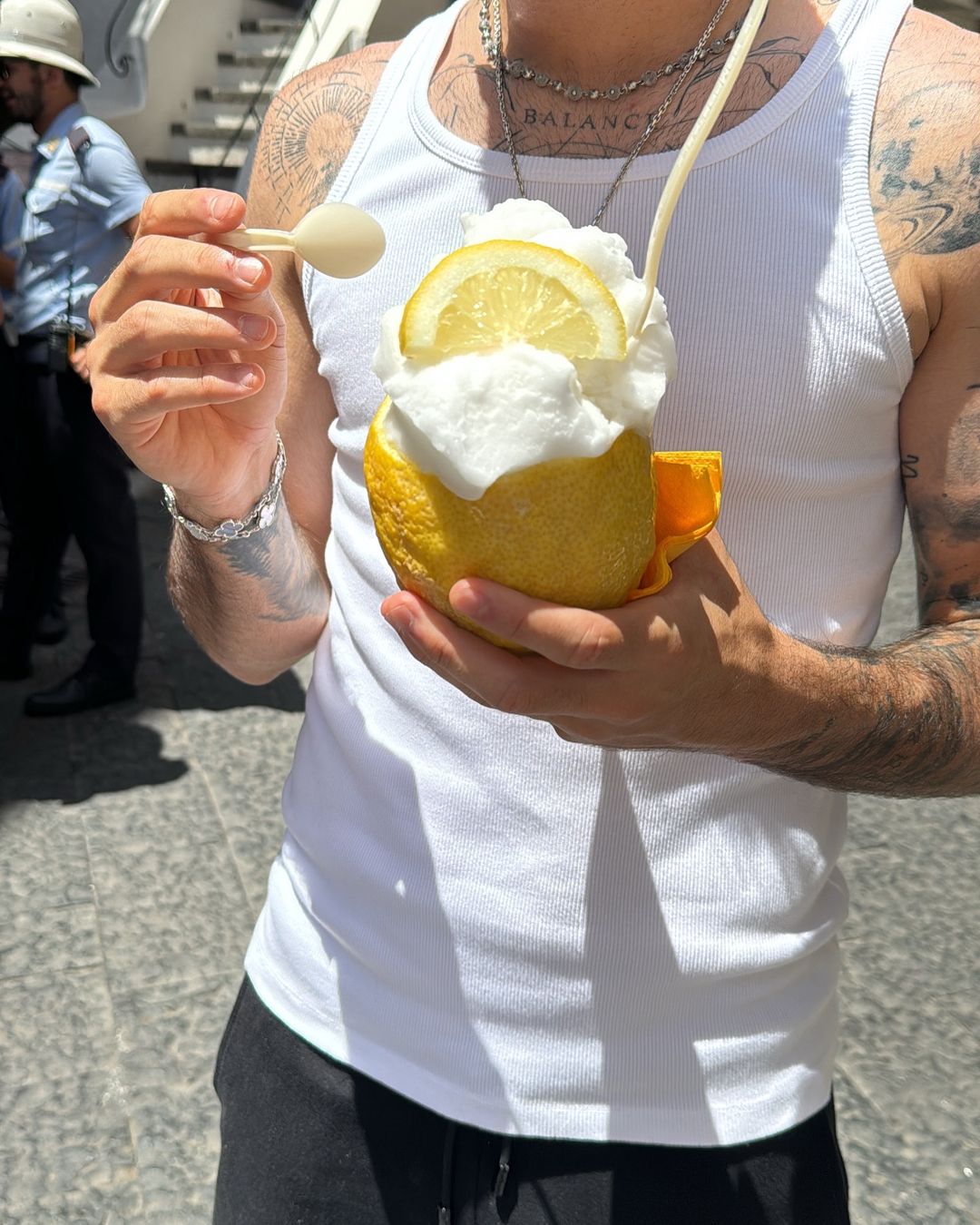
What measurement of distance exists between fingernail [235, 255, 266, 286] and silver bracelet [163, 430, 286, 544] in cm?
36

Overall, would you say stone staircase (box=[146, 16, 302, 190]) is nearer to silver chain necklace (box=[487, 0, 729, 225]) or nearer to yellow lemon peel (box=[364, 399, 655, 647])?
silver chain necklace (box=[487, 0, 729, 225])

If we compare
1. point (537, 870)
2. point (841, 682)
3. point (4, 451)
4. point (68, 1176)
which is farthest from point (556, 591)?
point (4, 451)

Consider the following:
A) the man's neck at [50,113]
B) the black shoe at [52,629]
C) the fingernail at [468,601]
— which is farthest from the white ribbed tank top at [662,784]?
the black shoe at [52,629]

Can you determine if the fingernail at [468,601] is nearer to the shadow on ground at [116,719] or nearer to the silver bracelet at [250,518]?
the silver bracelet at [250,518]

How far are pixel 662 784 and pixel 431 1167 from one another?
0.52 meters

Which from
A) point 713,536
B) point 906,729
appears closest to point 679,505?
point 713,536

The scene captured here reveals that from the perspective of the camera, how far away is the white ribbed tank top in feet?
4.04

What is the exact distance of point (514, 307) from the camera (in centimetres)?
94

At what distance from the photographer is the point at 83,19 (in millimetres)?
10750

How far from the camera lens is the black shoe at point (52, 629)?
5.55 meters

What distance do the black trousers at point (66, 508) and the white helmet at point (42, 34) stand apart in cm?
116

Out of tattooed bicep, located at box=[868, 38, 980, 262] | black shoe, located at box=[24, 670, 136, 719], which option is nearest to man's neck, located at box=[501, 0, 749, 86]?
tattooed bicep, located at box=[868, 38, 980, 262]

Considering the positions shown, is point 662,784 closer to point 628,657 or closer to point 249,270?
point 628,657

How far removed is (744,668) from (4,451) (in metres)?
4.72
